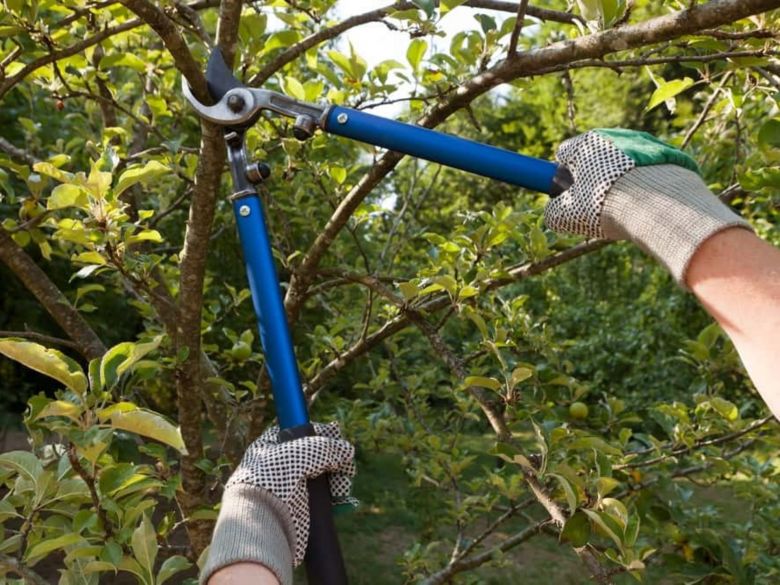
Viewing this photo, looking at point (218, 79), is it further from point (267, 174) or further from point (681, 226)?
point (681, 226)

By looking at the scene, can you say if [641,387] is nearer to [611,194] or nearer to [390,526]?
[390,526]

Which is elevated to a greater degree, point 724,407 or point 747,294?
point 747,294

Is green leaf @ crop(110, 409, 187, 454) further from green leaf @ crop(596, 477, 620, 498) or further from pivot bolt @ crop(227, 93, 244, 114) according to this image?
green leaf @ crop(596, 477, 620, 498)

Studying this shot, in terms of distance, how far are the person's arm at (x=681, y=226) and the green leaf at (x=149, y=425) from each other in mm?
601

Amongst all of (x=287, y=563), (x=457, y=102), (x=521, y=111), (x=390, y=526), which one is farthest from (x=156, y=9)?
(x=521, y=111)

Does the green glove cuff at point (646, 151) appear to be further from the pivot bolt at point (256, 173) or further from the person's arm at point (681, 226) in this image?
the pivot bolt at point (256, 173)

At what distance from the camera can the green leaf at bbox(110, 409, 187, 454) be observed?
1.04 meters

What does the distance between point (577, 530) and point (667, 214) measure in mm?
620

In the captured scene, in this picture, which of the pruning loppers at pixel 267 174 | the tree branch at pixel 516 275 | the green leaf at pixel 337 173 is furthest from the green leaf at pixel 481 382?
the green leaf at pixel 337 173

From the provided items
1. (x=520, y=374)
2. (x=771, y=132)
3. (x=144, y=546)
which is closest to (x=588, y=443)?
(x=520, y=374)

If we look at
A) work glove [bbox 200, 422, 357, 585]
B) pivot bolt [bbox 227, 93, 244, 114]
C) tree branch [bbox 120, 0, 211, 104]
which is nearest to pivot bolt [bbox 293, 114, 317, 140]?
pivot bolt [bbox 227, 93, 244, 114]

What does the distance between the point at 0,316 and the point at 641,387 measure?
5.40 metres

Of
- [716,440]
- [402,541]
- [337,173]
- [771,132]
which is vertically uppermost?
[337,173]

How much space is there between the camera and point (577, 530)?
4.17 feet
